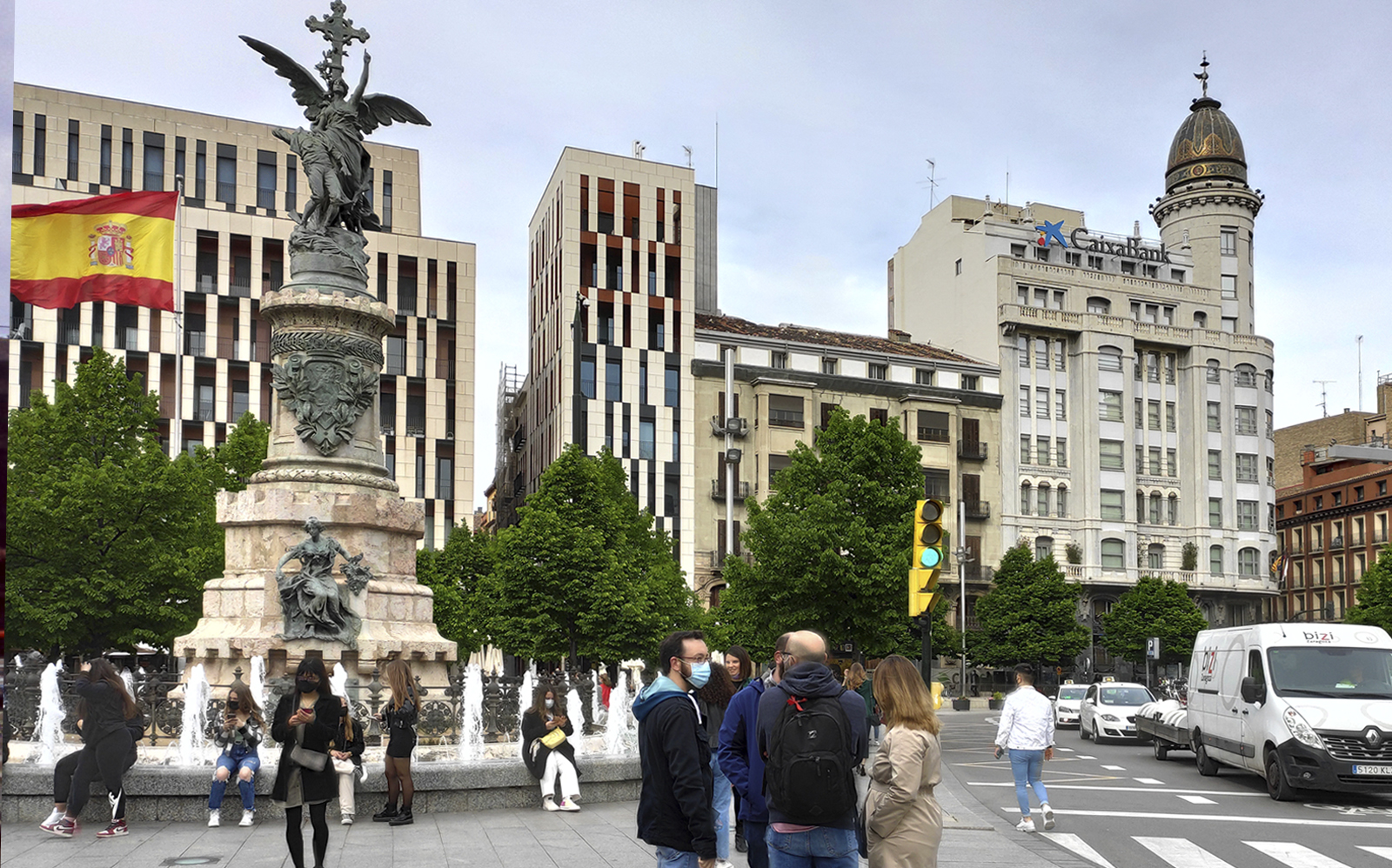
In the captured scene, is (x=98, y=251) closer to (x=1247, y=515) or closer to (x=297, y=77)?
(x=297, y=77)

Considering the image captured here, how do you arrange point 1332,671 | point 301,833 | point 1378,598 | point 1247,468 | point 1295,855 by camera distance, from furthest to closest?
point 1247,468, point 1378,598, point 1332,671, point 1295,855, point 301,833

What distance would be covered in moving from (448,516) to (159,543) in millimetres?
32302

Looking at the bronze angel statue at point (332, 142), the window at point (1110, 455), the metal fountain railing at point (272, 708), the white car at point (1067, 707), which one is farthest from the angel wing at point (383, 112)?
the window at point (1110, 455)

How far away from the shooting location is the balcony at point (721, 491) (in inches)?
2726

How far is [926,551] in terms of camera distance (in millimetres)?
12445

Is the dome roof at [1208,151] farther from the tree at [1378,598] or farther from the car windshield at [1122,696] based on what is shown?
the car windshield at [1122,696]

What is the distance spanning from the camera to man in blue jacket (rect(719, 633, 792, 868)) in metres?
8.62

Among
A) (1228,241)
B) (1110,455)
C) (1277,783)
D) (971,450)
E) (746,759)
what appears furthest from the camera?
(1228,241)

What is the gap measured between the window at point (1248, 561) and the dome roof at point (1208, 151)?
23523 mm

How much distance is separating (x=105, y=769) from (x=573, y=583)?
32.6m

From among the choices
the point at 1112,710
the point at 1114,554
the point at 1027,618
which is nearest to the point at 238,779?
the point at 1112,710

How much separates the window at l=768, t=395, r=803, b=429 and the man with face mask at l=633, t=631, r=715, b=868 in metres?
63.3

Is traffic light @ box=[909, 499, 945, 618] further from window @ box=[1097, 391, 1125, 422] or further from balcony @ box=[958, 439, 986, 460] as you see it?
window @ box=[1097, 391, 1125, 422]

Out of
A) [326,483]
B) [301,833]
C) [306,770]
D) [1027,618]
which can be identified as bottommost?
[1027,618]
